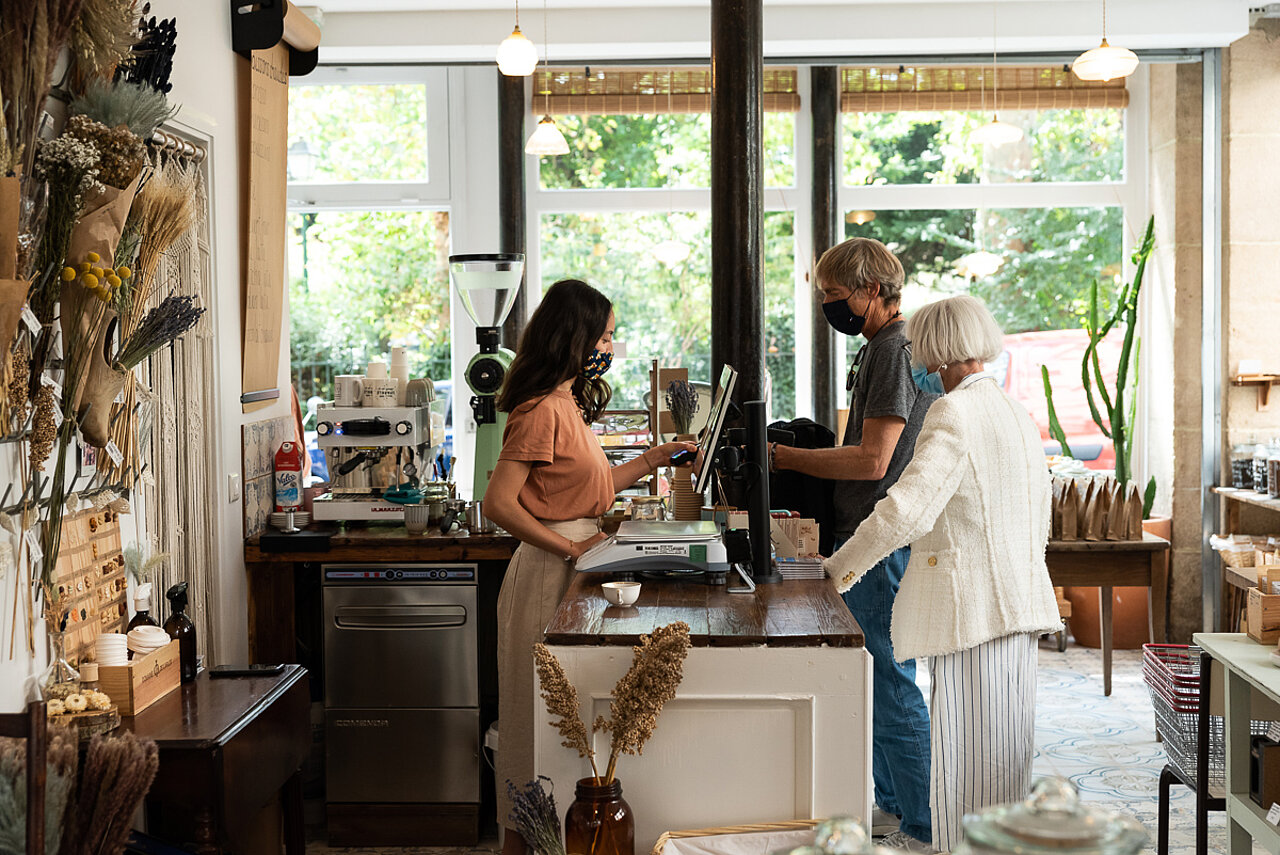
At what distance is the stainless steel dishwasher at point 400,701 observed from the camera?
3.77m

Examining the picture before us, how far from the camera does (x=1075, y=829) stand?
98cm

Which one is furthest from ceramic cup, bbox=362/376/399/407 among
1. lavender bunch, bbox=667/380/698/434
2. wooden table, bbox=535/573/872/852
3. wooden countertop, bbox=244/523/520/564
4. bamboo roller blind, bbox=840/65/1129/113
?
bamboo roller blind, bbox=840/65/1129/113

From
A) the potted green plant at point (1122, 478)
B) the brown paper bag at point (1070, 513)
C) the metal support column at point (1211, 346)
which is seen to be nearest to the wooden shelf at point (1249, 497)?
the metal support column at point (1211, 346)

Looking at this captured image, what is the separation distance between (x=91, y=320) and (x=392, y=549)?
1.47 meters

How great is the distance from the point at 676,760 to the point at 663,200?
569 cm

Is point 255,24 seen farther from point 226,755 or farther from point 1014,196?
point 1014,196

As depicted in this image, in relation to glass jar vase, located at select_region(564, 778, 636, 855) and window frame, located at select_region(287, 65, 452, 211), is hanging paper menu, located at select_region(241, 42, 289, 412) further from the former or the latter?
window frame, located at select_region(287, 65, 452, 211)

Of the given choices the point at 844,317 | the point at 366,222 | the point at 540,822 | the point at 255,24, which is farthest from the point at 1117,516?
the point at 366,222

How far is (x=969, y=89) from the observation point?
7.30 m

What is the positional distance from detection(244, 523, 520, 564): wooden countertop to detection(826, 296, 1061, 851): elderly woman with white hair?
1.35 m

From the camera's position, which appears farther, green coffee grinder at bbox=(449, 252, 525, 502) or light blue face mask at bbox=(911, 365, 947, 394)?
green coffee grinder at bbox=(449, 252, 525, 502)

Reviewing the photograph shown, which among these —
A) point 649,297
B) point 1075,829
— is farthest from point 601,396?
point 649,297

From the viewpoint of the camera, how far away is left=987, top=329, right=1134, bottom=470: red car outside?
7.33 m

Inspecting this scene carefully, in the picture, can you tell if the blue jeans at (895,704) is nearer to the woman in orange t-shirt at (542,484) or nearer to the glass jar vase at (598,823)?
the woman in orange t-shirt at (542,484)
